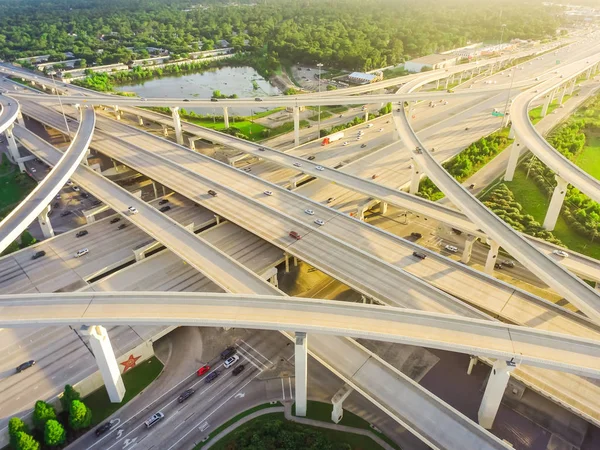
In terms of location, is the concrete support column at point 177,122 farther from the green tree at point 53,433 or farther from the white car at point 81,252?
the green tree at point 53,433

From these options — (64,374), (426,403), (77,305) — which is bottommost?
(64,374)

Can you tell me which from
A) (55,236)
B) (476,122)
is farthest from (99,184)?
(476,122)

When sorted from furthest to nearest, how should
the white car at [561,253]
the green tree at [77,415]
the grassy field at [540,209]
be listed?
the grassy field at [540,209], the white car at [561,253], the green tree at [77,415]

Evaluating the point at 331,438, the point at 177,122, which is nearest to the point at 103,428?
the point at 331,438

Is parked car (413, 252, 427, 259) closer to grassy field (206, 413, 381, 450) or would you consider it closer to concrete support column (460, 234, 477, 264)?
concrete support column (460, 234, 477, 264)

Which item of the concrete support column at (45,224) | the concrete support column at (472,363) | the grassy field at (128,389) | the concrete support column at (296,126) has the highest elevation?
the concrete support column at (296,126)

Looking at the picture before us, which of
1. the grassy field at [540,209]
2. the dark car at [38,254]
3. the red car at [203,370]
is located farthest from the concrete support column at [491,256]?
the dark car at [38,254]

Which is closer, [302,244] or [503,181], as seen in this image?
[302,244]

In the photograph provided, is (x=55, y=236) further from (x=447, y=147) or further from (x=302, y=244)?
(x=447, y=147)
